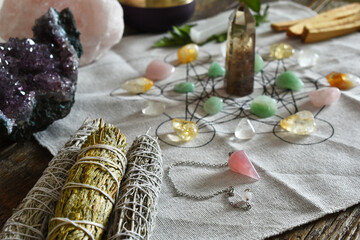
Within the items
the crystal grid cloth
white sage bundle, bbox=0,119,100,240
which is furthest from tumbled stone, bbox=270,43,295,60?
white sage bundle, bbox=0,119,100,240

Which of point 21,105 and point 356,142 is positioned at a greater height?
point 21,105

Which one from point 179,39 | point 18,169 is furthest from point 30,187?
point 179,39

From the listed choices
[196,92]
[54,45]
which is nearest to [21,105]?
[54,45]

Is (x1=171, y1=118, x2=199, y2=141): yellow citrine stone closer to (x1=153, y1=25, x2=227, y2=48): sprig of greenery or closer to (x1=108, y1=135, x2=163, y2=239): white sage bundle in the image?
(x1=108, y1=135, x2=163, y2=239): white sage bundle

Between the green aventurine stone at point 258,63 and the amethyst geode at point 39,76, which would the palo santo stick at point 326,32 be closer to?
the green aventurine stone at point 258,63

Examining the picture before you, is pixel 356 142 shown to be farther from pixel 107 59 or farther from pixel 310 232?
pixel 107 59

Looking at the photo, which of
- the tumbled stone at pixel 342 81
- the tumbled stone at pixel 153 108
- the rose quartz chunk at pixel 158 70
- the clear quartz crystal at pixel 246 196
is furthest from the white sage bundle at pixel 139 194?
the tumbled stone at pixel 342 81
